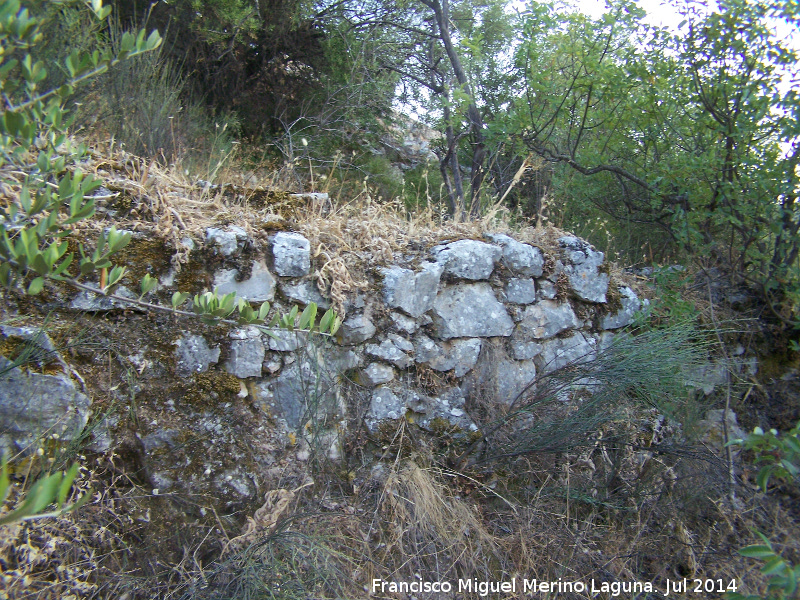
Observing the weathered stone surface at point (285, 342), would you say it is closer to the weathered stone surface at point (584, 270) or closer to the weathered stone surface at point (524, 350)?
the weathered stone surface at point (524, 350)

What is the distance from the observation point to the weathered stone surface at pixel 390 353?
2871mm

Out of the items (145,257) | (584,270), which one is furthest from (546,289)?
(145,257)

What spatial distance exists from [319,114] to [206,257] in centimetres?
355

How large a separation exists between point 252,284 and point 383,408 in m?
0.93

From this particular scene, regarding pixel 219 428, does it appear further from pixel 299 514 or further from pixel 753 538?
pixel 753 538

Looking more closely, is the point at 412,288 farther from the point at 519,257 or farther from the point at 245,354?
the point at 245,354

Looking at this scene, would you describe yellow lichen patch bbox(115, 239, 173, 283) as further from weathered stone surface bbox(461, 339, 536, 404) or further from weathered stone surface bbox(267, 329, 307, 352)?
weathered stone surface bbox(461, 339, 536, 404)

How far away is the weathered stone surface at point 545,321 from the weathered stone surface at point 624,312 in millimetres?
243

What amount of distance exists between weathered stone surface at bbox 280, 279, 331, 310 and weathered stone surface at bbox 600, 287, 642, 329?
1.90 metres

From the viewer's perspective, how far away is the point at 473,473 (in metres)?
2.87

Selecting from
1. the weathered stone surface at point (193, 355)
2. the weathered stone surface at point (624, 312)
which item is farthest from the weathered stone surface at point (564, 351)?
the weathered stone surface at point (193, 355)

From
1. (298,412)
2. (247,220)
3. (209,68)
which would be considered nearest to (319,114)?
(209,68)

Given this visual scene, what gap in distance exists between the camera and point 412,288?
2.99 metres

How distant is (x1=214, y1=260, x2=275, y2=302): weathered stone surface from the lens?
8.63 feet
